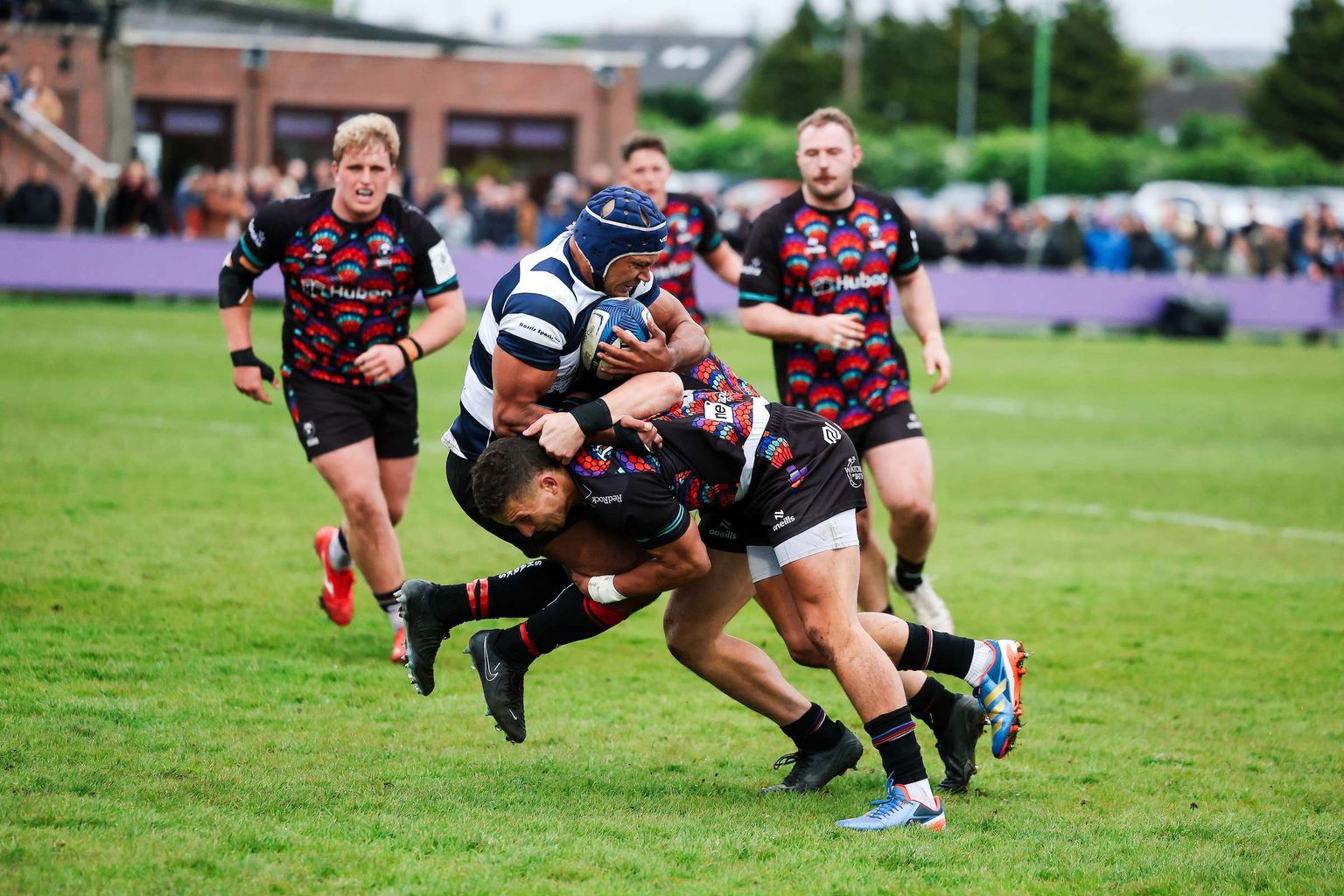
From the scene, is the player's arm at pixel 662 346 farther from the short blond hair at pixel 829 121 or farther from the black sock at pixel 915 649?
the short blond hair at pixel 829 121

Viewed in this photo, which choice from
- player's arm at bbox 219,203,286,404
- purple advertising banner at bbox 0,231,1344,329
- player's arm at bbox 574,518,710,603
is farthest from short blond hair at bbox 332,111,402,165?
purple advertising banner at bbox 0,231,1344,329

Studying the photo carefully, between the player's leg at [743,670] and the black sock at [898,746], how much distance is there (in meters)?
0.56

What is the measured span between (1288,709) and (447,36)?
150 feet

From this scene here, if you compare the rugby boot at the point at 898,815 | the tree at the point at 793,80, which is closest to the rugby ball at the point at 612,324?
the rugby boot at the point at 898,815

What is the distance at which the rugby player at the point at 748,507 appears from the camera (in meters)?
5.41

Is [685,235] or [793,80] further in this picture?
[793,80]

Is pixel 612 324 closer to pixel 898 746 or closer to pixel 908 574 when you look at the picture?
pixel 898 746

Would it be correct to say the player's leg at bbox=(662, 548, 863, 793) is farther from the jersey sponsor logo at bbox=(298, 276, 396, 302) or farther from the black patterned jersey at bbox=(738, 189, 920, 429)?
the jersey sponsor logo at bbox=(298, 276, 396, 302)

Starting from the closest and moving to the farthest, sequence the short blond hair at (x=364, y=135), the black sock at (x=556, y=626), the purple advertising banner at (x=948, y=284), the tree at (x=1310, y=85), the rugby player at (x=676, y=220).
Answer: the black sock at (x=556, y=626), the short blond hair at (x=364, y=135), the rugby player at (x=676, y=220), the purple advertising banner at (x=948, y=284), the tree at (x=1310, y=85)

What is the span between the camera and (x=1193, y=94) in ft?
365

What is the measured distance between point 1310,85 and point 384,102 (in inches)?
1803

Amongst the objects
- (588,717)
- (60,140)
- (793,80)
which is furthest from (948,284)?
(793,80)

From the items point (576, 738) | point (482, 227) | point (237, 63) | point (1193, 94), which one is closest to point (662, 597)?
point (576, 738)

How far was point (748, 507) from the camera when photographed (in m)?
5.73
